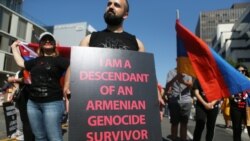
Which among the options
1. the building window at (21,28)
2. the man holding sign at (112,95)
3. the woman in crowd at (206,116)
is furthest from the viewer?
the building window at (21,28)

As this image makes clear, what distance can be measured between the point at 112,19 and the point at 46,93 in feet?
3.97

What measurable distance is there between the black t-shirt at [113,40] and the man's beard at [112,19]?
0.28 feet

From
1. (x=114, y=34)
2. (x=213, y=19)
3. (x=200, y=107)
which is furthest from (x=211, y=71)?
(x=213, y=19)

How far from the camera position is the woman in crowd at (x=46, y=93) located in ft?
13.4

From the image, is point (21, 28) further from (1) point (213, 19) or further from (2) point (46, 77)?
(1) point (213, 19)

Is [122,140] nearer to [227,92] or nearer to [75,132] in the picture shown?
[75,132]

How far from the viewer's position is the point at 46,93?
415 centimetres

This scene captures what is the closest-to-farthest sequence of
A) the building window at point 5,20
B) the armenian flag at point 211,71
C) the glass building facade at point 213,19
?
the armenian flag at point 211,71 → the building window at point 5,20 → the glass building facade at point 213,19

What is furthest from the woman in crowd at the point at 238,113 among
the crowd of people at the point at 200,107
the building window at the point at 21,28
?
the building window at the point at 21,28

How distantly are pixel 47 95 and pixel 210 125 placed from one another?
11.3ft

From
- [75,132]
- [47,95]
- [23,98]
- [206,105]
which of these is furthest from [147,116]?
[206,105]

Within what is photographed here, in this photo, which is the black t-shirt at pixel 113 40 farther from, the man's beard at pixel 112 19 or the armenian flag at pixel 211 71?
the armenian flag at pixel 211 71

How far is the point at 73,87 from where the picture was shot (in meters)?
2.98

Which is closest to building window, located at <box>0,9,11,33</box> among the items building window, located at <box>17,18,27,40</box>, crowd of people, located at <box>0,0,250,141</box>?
building window, located at <box>17,18,27,40</box>
